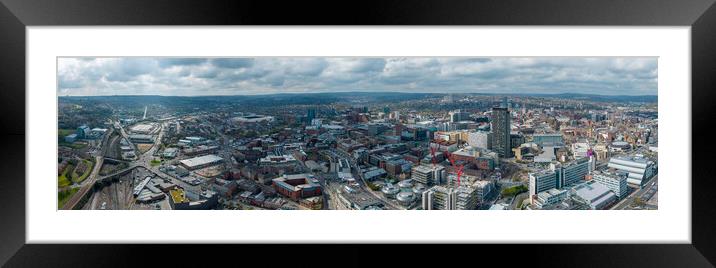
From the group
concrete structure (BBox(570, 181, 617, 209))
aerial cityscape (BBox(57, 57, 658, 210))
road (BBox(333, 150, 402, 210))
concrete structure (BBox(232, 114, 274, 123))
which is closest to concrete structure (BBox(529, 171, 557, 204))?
aerial cityscape (BBox(57, 57, 658, 210))

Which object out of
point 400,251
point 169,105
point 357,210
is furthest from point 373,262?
point 169,105

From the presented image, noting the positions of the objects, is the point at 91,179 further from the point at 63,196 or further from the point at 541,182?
the point at 541,182

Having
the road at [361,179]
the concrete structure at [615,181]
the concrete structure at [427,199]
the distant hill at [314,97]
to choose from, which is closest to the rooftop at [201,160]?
the distant hill at [314,97]

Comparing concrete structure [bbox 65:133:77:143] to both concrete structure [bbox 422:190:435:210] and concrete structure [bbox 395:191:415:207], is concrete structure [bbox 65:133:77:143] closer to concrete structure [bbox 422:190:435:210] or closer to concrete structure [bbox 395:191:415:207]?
concrete structure [bbox 395:191:415:207]

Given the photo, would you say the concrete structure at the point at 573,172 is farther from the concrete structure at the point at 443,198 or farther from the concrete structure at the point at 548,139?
the concrete structure at the point at 443,198

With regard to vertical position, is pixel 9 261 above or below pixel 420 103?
below
